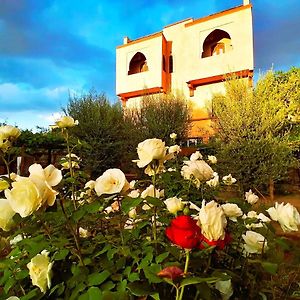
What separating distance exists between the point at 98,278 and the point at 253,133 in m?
7.78

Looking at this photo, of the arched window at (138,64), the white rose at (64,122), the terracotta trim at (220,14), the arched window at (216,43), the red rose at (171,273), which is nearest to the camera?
the red rose at (171,273)

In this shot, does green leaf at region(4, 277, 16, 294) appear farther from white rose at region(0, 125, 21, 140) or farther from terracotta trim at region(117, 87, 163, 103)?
terracotta trim at region(117, 87, 163, 103)

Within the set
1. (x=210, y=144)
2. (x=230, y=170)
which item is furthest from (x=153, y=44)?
(x=230, y=170)

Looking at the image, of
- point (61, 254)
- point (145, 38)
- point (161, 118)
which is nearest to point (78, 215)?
point (61, 254)

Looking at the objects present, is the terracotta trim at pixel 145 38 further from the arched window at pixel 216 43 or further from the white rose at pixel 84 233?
the white rose at pixel 84 233

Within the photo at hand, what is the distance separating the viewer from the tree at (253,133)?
25.3ft

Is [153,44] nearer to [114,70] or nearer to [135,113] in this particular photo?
[114,70]

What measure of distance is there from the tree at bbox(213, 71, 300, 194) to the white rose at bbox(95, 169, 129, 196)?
6927 millimetres

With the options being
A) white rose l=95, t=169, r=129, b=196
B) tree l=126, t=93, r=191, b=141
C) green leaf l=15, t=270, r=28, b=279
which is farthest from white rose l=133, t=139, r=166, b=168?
tree l=126, t=93, r=191, b=141

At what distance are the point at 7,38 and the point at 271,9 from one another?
451 centimetres

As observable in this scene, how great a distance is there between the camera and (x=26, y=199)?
0.68m

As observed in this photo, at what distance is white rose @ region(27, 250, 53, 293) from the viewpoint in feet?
2.53

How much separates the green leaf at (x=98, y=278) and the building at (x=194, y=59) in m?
11.0

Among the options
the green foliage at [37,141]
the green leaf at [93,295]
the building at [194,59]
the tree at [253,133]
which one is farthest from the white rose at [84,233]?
the building at [194,59]
